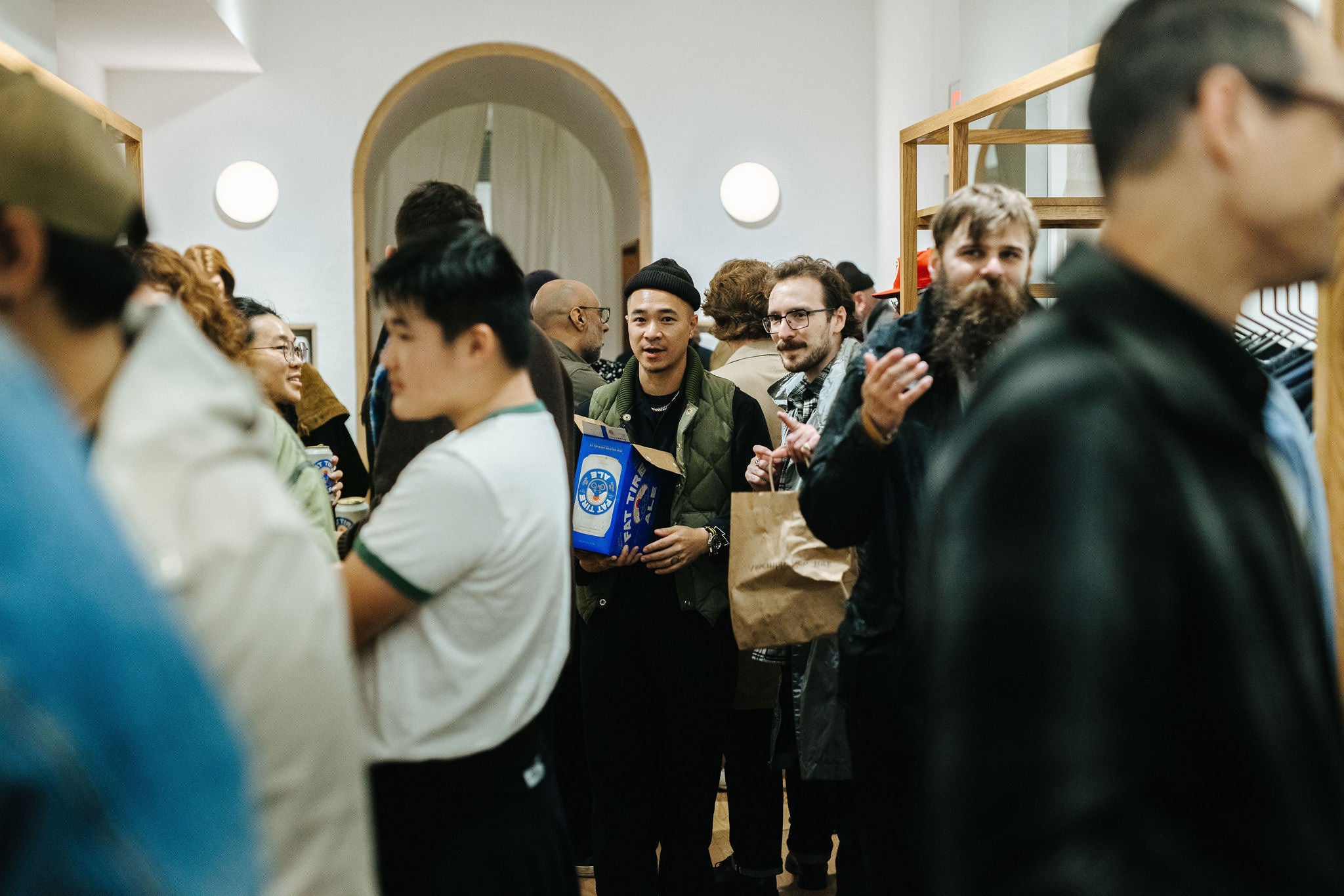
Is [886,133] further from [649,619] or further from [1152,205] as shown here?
[1152,205]

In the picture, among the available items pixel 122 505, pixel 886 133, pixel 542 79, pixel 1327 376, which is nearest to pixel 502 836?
pixel 122 505

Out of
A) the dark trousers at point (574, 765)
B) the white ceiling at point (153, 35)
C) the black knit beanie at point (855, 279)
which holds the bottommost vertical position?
the dark trousers at point (574, 765)

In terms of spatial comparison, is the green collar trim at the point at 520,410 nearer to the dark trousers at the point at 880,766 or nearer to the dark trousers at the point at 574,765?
the dark trousers at the point at 880,766

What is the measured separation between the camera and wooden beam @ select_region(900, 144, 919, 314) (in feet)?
10.0

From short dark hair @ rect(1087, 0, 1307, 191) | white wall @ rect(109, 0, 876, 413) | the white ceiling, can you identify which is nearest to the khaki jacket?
short dark hair @ rect(1087, 0, 1307, 191)

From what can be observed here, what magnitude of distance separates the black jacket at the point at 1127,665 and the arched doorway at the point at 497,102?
208 inches

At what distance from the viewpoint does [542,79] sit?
20.8 ft

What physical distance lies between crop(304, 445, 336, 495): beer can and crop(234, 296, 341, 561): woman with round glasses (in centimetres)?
2

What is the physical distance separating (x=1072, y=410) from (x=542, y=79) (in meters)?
6.13

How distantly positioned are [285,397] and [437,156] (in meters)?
8.10

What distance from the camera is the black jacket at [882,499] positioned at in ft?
5.98

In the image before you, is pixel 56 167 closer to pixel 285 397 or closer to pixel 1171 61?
pixel 1171 61

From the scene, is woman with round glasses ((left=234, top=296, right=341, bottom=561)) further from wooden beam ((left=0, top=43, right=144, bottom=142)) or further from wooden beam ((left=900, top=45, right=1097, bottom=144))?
wooden beam ((left=900, top=45, right=1097, bottom=144))

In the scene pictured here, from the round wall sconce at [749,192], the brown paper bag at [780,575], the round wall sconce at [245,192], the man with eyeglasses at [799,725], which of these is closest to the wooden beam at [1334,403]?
the brown paper bag at [780,575]
